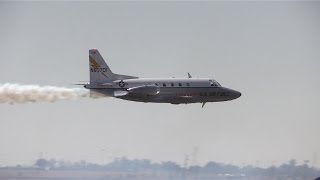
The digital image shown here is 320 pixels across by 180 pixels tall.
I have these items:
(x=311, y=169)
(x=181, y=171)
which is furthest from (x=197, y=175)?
(x=311, y=169)

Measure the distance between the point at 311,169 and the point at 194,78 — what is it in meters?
47.5

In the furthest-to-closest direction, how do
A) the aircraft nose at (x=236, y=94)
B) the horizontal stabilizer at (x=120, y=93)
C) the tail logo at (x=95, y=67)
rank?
the aircraft nose at (x=236, y=94) → the tail logo at (x=95, y=67) → the horizontal stabilizer at (x=120, y=93)

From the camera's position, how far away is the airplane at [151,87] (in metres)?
135

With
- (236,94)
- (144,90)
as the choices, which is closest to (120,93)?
(144,90)

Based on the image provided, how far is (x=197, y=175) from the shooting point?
184m

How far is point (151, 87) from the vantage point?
13538 cm

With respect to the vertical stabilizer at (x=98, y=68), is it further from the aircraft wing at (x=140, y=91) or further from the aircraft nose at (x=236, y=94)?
the aircraft nose at (x=236, y=94)

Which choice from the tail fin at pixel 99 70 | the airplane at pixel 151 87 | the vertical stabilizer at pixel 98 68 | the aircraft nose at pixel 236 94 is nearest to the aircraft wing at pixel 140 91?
the airplane at pixel 151 87

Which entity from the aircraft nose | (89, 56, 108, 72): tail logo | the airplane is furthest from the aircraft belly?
(89, 56, 108, 72): tail logo

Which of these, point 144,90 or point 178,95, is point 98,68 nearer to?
point 144,90

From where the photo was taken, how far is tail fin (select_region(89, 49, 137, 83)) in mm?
138000

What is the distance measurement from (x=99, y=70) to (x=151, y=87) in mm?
9085

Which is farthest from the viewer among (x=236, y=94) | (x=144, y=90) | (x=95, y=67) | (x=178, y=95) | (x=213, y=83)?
(x=236, y=94)

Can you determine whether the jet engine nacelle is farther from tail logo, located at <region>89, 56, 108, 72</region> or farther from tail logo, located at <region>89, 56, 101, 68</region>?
tail logo, located at <region>89, 56, 101, 68</region>
